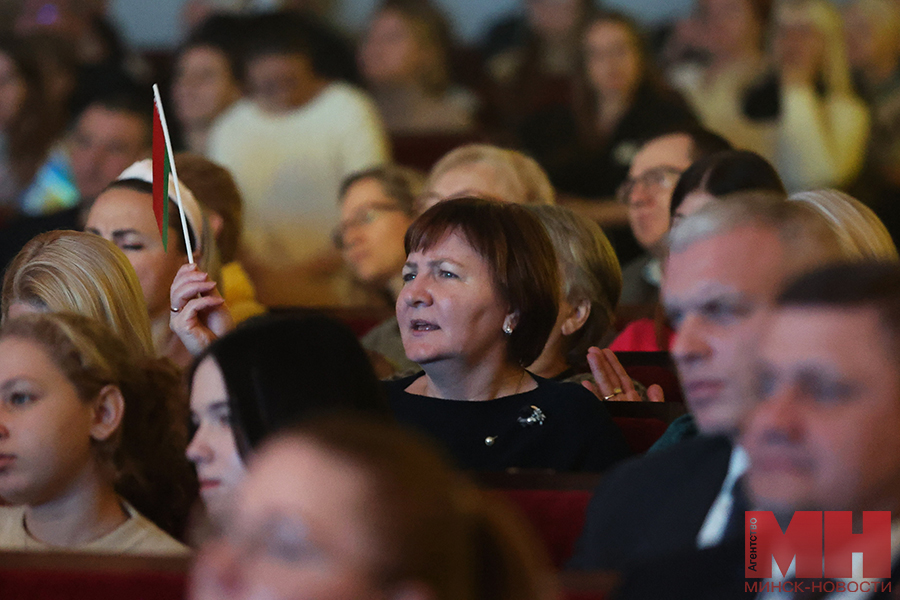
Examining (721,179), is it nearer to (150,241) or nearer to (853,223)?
(853,223)

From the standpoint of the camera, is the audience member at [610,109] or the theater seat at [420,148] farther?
the theater seat at [420,148]

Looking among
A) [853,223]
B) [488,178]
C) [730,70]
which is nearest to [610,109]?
[730,70]

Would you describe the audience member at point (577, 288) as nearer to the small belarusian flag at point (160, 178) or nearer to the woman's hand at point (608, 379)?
the woman's hand at point (608, 379)

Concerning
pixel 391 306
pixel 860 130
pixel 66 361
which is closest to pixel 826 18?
pixel 860 130

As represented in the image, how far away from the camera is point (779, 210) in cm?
154

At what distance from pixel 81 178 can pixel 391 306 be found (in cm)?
129

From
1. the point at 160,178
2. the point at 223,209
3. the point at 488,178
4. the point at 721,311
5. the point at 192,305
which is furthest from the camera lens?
the point at 223,209

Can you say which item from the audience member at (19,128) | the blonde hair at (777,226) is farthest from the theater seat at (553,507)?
the audience member at (19,128)

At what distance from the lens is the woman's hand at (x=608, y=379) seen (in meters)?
2.30

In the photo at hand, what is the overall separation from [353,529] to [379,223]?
255cm

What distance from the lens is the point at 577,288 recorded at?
250 centimetres

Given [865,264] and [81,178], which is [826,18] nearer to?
[81,178]

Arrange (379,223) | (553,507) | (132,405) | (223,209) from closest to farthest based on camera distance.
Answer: (553,507) < (132,405) < (223,209) < (379,223)

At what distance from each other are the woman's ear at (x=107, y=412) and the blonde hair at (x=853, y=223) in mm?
1053
